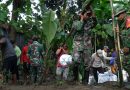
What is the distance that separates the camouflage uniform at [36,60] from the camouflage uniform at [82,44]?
1.38m

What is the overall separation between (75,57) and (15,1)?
866 centimetres

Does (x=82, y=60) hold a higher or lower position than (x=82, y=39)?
lower

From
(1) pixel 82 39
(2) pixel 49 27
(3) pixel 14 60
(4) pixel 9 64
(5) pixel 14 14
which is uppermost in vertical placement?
(5) pixel 14 14

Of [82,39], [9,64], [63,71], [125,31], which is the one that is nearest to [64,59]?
[63,71]

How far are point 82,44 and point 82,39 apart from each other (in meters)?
0.13

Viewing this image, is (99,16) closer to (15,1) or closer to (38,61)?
(38,61)

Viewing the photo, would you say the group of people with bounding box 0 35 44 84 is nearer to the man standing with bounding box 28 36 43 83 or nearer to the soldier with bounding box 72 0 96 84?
the man standing with bounding box 28 36 43 83

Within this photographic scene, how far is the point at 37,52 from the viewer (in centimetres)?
991

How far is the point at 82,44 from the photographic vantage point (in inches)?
338

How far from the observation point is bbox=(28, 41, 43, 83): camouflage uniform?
9.73m

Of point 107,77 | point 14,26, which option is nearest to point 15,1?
point 14,26

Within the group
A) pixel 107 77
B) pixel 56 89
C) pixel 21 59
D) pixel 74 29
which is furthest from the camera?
pixel 21 59

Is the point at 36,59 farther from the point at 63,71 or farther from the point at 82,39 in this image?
the point at 82,39

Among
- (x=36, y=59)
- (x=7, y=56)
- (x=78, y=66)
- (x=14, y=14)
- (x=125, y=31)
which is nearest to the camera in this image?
(x=125, y=31)
